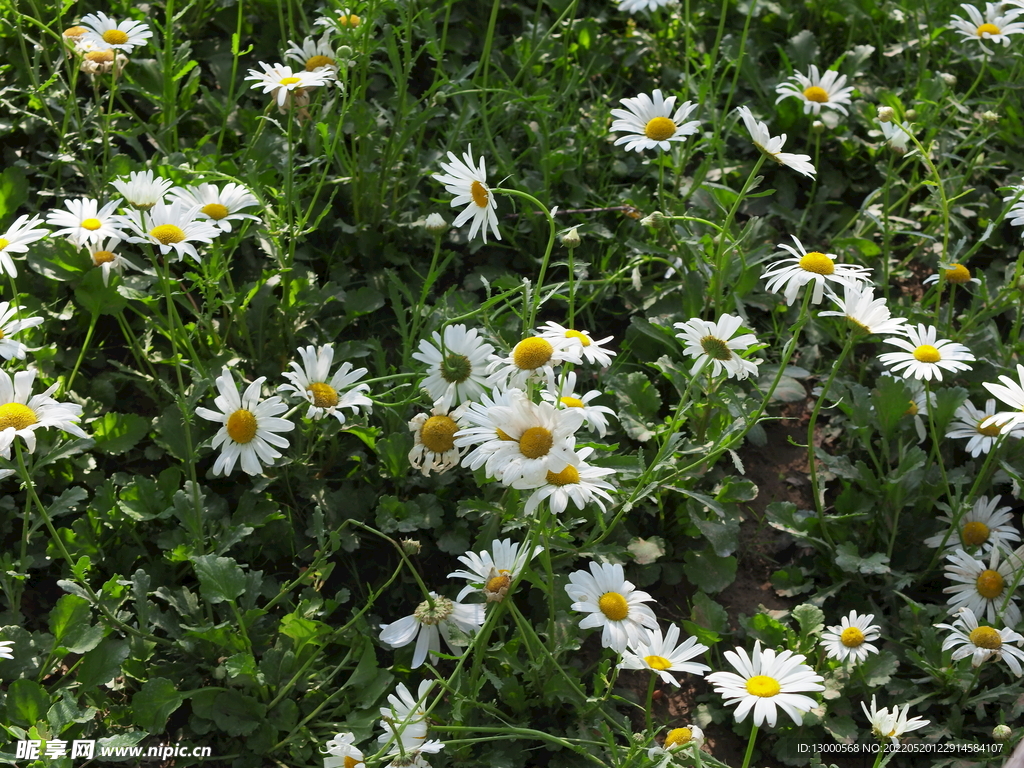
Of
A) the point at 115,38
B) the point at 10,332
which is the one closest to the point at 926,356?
the point at 10,332

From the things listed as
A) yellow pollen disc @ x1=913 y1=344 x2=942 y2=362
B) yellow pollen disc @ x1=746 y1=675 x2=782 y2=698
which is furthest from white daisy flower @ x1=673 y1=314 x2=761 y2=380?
yellow pollen disc @ x1=746 y1=675 x2=782 y2=698

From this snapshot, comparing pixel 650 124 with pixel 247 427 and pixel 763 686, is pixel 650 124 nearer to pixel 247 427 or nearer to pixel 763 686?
pixel 247 427

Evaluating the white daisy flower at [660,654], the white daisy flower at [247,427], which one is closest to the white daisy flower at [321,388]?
the white daisy flower at [247,427]

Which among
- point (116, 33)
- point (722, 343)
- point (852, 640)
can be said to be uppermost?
point (116, 33)

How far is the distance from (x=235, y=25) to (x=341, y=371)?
1.89 metres

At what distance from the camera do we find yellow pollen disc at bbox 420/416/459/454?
2389 millimetres

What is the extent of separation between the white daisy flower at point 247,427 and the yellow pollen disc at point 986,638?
5.65 ft

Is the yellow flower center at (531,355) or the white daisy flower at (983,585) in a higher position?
the yellow flower center at (531,355)

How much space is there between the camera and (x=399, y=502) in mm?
2592

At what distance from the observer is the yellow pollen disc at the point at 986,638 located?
2424 mm

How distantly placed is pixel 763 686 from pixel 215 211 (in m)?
1.78

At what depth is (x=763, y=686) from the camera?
2.08m

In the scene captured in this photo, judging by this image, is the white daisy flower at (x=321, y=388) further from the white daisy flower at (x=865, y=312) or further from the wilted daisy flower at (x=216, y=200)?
the white daisy flower at (x=865, y=312)

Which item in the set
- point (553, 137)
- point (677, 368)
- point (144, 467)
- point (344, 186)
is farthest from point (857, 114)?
point (144, 467)
